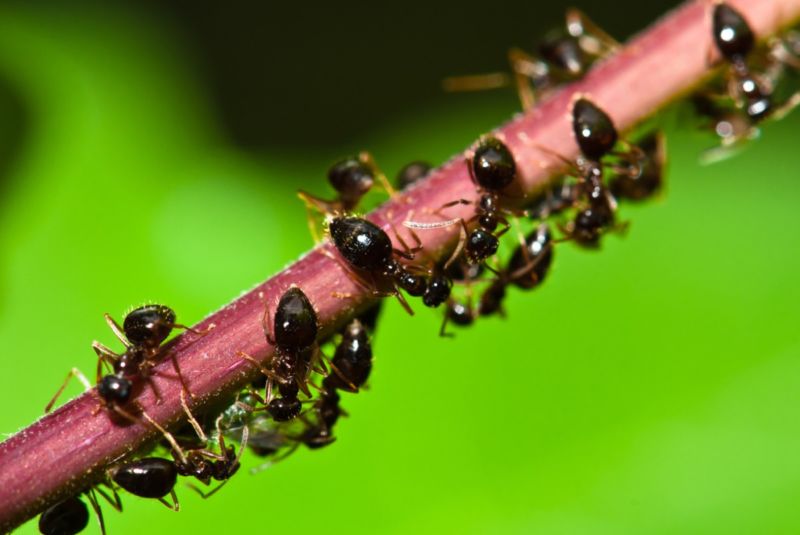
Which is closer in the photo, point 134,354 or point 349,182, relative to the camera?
point 134,354

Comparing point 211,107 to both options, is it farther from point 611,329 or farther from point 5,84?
point 611,329

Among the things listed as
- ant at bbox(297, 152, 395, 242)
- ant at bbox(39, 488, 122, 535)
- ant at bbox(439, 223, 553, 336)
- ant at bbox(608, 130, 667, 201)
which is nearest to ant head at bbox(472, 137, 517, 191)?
ant at bbox(439, 223, 553, 336)

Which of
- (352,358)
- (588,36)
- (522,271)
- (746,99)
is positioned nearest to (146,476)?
(352,358)

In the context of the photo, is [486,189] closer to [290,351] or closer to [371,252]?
[371,252]

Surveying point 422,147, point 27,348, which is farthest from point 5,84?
point 422,147

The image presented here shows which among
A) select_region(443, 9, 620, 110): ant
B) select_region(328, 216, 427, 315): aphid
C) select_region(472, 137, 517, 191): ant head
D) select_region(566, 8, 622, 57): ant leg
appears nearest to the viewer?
select_region(328, 216, 427, 315): aphid

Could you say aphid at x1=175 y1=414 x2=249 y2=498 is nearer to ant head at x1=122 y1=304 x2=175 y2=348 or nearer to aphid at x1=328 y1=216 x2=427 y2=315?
ant head at x1=122 y1=304 x2=175 y2=348

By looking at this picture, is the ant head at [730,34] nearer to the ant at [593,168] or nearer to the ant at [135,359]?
the ant at [593,168]
